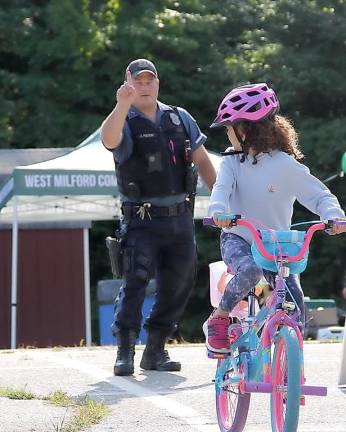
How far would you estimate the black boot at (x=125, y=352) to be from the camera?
7.81m

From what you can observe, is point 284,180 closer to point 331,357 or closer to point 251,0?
point 331,357

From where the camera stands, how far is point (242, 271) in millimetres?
5766

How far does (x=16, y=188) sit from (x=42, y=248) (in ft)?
20.1

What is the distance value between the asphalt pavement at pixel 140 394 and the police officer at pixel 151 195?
1.04 ft

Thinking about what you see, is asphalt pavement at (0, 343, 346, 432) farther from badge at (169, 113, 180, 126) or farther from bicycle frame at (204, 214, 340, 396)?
badge at (169, 113, 180, 126)

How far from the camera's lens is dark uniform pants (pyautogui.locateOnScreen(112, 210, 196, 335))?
7.89m

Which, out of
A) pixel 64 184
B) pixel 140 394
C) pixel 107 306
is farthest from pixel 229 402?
pixel 107 306

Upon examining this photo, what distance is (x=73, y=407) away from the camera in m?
6.51

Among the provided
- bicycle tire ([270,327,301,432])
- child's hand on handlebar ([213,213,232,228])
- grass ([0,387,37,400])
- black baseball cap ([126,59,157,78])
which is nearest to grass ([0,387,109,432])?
grass ([0,387,37,400])

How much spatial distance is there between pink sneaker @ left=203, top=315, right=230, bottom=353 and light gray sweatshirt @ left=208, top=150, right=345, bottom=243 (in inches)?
15.9

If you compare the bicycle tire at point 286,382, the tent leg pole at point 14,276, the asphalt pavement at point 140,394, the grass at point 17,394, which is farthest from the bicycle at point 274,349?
the tent leg pole at point 14,276

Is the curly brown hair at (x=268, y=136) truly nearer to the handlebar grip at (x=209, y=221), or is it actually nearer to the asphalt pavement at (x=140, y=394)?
the handlebar grip at (x=209, y=221)

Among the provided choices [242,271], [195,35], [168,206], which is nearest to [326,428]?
[242,271]

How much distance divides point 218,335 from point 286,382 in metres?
0.82
